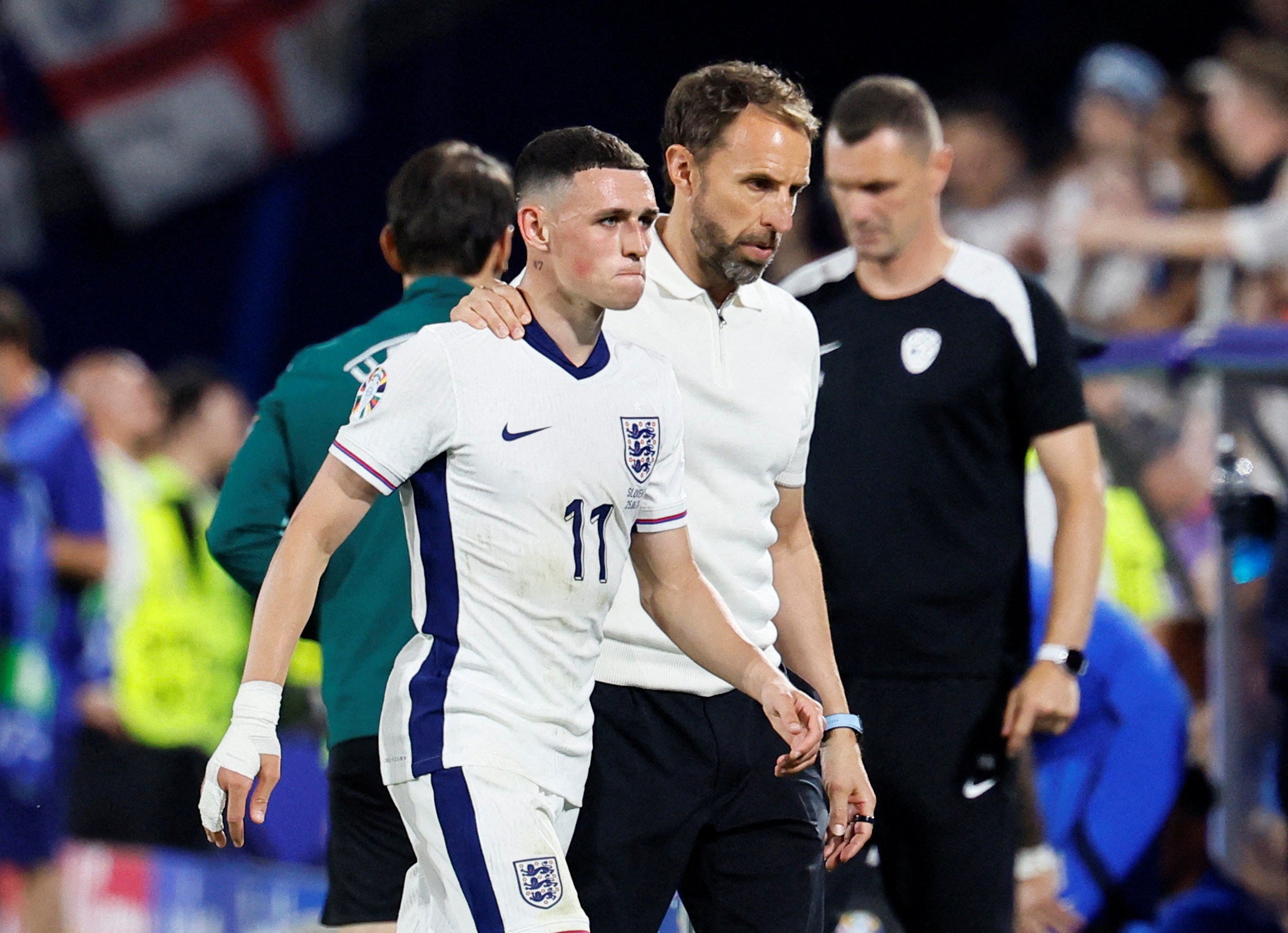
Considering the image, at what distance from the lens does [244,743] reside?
2990mm

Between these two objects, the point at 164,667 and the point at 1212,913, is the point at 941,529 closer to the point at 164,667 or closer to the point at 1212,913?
the point at 1212,913

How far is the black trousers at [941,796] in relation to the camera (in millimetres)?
4258

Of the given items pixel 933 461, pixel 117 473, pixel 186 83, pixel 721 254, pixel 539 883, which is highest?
pixel 186 83

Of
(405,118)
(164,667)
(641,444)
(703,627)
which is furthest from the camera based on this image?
(405,118)

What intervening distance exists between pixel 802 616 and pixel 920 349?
0.85 metres

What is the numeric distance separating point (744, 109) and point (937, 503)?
113 centimetres

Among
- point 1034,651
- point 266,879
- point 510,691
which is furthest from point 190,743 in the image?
point 510,691

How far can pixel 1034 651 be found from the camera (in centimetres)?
586

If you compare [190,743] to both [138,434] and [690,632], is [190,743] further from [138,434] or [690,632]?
[690,632]

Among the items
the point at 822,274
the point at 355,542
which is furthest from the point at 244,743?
the point at 822,274

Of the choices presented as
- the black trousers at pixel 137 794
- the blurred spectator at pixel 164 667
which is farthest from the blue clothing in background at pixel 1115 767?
the black trousers at pixel 137 794

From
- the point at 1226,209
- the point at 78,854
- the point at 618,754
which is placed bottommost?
the point at 78,854

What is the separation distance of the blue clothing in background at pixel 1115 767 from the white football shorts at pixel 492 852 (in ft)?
9.39

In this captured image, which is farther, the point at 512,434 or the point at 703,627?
the point at 703,627
